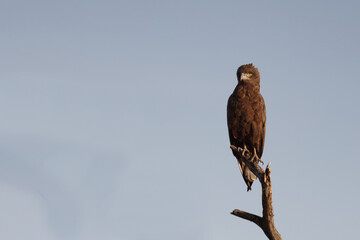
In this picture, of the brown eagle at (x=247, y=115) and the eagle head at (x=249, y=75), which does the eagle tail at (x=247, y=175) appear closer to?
the brown eagle at (x=247, y=115)

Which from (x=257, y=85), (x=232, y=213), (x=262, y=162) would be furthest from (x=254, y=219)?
(x=257, y=85)

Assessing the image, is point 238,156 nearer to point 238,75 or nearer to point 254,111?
point 254,111

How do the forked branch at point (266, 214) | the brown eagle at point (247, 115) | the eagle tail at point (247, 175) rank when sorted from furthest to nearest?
the eagle tail at point (247, 175) < the brown eagle at point (247, 115) < the forked branch at point (266, 214)

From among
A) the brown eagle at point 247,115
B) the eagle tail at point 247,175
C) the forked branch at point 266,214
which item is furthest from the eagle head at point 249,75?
the forked branch at point 266,214

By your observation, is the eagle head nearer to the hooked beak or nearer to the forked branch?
the hooked beak

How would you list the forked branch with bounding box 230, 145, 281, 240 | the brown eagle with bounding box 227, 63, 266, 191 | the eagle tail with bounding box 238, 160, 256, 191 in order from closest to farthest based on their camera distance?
the forked branch with bounding box 230, 145, 281, 240 → the brown eagle with bounding box 227, 63, 266, 191 → the eagle tail with bounding box 238, 160, 256, 191

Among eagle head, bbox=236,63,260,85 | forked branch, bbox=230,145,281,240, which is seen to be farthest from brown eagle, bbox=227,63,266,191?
forked branch, bbox=230,145,281,240

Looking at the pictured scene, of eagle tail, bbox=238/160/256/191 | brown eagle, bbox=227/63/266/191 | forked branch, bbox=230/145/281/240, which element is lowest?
forked branch, bbox=230/145/281/240

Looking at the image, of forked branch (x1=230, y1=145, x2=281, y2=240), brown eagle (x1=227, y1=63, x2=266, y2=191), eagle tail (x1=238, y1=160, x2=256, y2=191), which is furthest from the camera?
eagle tail (x1=238, y1=160, x2=256, y2=191)

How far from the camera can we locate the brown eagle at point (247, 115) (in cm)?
1038

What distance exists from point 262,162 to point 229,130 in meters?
1.11

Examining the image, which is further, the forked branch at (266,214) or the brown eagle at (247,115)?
the brown eagle at (247,115)

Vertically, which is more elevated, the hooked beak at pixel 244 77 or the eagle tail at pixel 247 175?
the hooked beak at pixel 244 77

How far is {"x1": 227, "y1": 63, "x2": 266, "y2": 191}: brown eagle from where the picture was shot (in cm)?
1038
